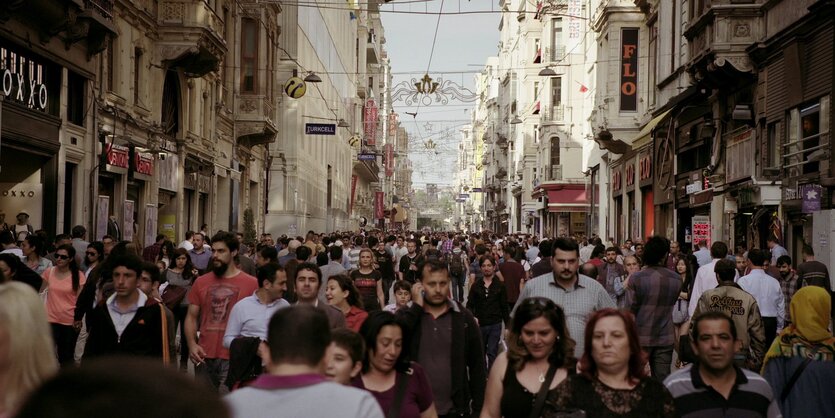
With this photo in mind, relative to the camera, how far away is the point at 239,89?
38.4 m

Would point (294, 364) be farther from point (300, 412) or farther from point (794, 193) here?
point (794, 193)

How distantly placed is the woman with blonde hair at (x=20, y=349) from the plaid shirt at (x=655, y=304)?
7.53 m

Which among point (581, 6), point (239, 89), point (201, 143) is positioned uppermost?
point (581, 6)

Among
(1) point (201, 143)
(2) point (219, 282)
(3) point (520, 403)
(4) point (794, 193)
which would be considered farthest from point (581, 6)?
(3) point (520, 403)

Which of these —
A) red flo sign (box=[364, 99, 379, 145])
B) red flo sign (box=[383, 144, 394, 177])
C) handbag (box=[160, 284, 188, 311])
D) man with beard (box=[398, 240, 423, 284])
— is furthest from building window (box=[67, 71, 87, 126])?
red flo sign (box=[383, 144, 394, 177])

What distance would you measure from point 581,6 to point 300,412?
4779 cm

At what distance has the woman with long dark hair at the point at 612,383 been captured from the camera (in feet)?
15.3

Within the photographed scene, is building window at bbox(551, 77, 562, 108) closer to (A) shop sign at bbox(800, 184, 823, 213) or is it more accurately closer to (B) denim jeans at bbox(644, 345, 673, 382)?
(A) shop sign at bbox(800, 184, 823, 213)

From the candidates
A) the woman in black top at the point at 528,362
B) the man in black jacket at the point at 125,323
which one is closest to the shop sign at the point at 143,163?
the man in black jacket at the point at 125,323

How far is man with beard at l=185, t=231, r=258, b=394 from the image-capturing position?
9.08 meters

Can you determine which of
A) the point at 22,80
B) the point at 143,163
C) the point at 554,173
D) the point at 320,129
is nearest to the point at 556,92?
the point at 554,173

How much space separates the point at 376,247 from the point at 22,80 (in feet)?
25.2

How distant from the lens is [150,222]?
2728cm

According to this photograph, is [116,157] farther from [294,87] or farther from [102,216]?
[294,87]
